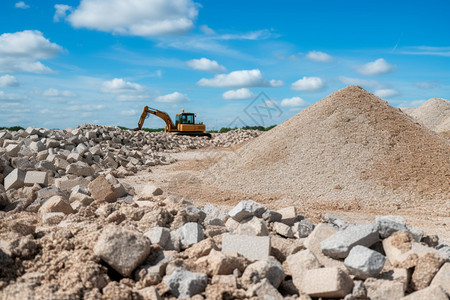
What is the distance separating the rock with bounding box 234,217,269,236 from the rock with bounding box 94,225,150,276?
147 cm

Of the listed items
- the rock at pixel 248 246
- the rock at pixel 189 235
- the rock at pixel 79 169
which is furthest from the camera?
the rock at pixel 79 169

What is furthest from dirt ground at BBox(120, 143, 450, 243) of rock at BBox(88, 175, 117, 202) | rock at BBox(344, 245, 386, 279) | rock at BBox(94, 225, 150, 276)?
rock at BBox(94, 225, 150, 276)

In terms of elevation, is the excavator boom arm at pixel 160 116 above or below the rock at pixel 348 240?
above

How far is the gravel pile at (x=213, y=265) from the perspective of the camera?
3.41 meters

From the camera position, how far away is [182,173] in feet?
43.9

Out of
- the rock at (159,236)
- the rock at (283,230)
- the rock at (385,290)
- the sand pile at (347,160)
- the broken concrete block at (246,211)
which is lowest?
the rock at (385,290)

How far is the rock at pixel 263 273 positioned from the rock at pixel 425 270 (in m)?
1.34

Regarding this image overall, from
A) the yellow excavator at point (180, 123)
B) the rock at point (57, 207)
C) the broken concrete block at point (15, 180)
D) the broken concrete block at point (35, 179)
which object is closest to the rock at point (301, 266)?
the rock at point (57, 207)

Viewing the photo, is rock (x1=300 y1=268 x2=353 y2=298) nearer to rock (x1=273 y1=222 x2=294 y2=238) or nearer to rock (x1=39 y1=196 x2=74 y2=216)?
rock (x1=273 y1=222 x2=294 y2=238)

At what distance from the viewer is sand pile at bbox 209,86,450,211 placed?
9094mm

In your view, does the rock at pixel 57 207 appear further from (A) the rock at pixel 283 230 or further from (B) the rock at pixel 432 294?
(B) the rock at pixel 432 294

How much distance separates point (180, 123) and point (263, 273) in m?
23.8

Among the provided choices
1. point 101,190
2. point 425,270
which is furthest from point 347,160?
point 425,270

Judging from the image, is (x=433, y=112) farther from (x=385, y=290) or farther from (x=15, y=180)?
(x=385, y=290)
